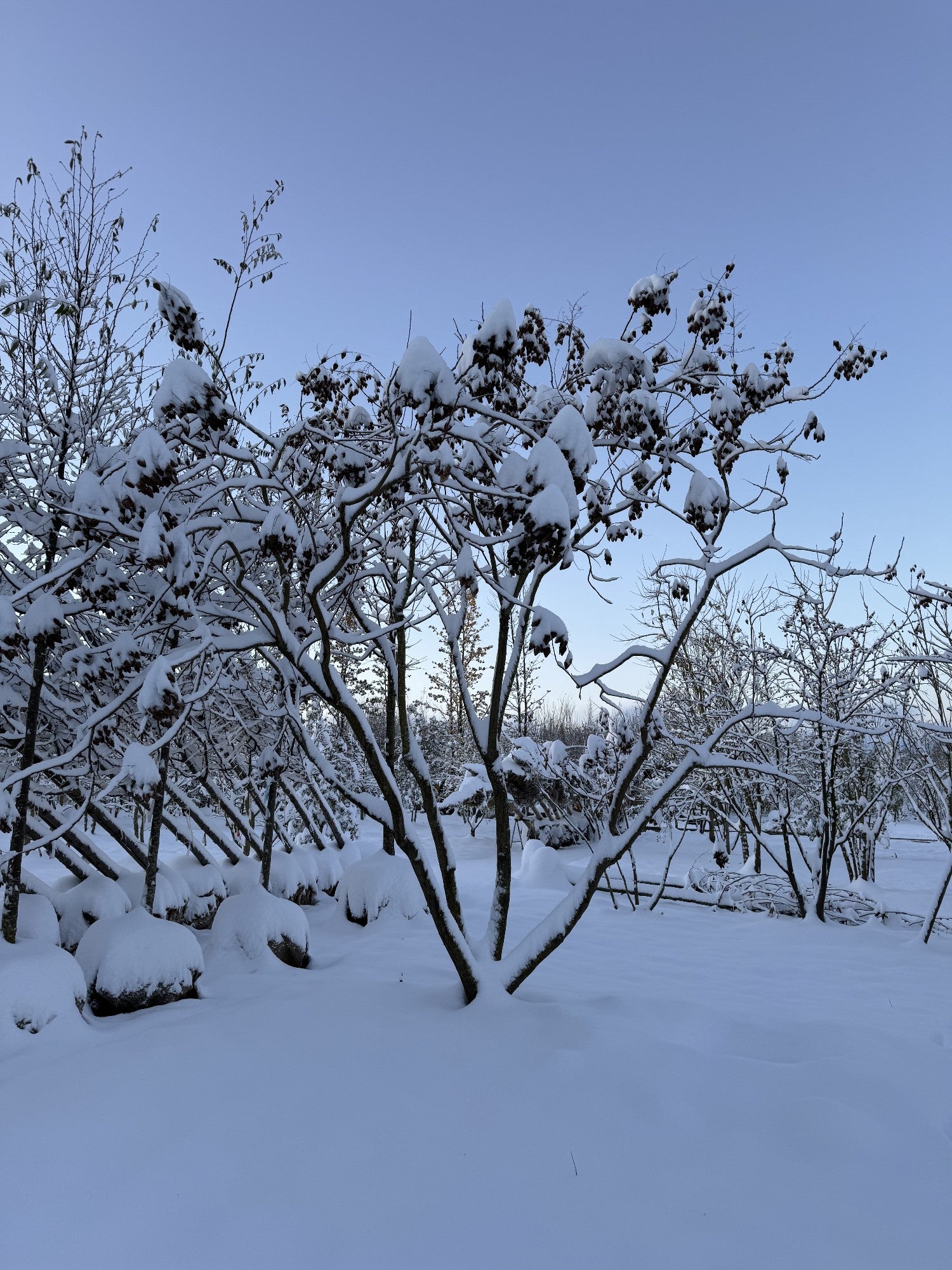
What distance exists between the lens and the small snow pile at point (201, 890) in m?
7.66

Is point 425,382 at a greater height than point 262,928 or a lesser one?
greater

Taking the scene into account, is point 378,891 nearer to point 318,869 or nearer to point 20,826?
point 318,869

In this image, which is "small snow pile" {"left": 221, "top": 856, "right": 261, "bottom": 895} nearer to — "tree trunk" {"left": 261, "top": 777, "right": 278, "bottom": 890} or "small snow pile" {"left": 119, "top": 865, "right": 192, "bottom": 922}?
"tree trunk" {"left": 261, "top": 777, "right": 278, "bottom": 890}

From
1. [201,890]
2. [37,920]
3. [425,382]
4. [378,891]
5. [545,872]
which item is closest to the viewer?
[425,382]

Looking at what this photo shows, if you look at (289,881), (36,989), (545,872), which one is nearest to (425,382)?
(36,989)

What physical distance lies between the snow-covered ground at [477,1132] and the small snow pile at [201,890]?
3.18 m

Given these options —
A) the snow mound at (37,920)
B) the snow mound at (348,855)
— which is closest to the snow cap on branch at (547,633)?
the snow mound at (37,920)

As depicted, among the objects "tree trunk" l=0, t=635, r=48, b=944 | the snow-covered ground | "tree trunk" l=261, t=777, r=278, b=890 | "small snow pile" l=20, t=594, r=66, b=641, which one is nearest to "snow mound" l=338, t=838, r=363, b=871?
"tree trunk" l=261, t=777, r=278, b=890

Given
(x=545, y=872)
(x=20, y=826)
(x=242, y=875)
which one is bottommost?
(x=545, y=872)

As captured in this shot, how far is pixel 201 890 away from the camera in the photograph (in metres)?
7.96

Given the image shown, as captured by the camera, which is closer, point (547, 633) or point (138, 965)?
point (547, 633)

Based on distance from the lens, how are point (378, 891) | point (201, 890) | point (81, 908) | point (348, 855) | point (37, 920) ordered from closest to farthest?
point (37, 920) < point (81, 908) < point (378, 891) < point (201, 890) < point (348, 855)

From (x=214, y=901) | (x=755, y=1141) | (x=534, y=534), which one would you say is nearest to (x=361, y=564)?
(x=534, y=534)

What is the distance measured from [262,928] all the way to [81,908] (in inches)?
69.0
